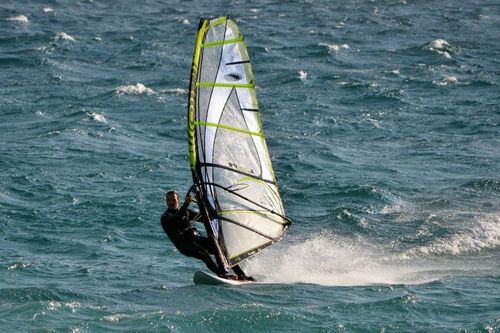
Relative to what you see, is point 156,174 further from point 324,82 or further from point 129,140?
point 324,82

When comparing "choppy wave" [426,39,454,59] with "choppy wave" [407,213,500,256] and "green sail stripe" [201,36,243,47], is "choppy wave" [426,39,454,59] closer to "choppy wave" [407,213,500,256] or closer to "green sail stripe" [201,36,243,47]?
"choppy wave" [407,213,500,256]

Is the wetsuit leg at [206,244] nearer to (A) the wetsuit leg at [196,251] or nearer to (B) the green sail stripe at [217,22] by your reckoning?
(A) the wetsuit leg at [196,251]

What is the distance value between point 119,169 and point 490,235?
8069mm

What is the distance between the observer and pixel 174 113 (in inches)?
1025

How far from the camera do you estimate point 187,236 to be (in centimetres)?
1292

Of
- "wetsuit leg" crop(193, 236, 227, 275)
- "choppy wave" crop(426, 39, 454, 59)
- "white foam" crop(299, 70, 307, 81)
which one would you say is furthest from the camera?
"choppy wave" crop(426, 39, 454, 59)

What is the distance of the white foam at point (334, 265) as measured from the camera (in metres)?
13.8

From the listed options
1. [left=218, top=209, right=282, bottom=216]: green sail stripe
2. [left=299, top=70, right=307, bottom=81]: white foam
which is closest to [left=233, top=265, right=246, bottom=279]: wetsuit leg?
[left=218, top=209, right=282, bottom=216]: green sail stripe

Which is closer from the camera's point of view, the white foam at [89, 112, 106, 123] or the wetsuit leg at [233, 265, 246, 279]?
the wetsuit leg at [233, 265, 246, 279]

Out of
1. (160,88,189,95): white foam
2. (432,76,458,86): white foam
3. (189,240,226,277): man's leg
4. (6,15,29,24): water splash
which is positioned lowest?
(432,76,458,86): white foam

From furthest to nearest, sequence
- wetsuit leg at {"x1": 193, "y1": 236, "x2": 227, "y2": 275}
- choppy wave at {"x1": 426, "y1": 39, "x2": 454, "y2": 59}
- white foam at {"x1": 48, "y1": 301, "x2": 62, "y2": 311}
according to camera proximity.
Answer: choppy wave at {"x1": 426, "y1": 39, "x2": 454, "y2": 59} < wetsuit leg at {"x1": 193, "y1": 236, "x2": 227, "y2": 275} < white foam at {"x1": 48, "y1": 301, "x2": 62, "y2": 311}

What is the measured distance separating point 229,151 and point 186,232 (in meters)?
1.16

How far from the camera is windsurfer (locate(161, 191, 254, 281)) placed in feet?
41.8

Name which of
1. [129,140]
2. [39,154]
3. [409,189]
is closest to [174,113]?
[129,140]
